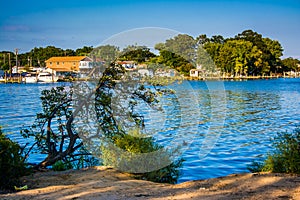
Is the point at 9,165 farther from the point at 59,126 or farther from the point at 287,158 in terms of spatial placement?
the point at 287,158

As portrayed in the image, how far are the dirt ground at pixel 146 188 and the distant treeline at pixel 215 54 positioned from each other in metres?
3.28

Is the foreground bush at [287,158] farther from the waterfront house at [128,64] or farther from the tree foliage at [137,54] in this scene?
the waterfront house at [128,64]

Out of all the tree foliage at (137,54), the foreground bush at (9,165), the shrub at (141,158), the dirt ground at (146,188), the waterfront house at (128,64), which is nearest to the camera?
the dirt ground at (146,188)

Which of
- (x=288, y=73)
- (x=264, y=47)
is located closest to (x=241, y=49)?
(x=264, y=47)

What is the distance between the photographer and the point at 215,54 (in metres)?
94.9

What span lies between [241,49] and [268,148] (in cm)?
9725

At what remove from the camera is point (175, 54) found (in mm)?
12422

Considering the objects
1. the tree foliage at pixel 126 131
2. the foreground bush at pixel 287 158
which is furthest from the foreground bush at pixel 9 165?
the foreground bush at pixel 287 158

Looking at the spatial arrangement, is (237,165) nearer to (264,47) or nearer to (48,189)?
(48,189)

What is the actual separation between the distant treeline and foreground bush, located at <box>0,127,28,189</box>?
3.41 m

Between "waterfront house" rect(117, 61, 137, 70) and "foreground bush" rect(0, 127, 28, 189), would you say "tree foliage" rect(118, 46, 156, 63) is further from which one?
"foreground bush" rect(0, 127, 28, 189)

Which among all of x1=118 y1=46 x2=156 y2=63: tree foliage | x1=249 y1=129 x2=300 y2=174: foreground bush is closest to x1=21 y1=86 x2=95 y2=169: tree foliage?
x1=118 y1=46 x2=156 y2=63: tree foliage

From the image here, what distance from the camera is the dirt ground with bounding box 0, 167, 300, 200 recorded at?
658cm

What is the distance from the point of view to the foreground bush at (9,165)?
7.64 m
